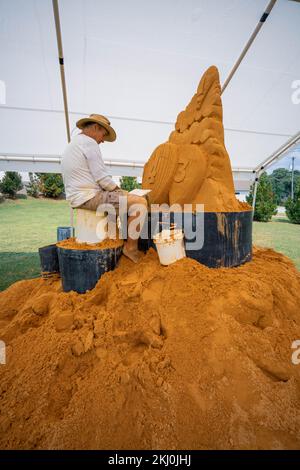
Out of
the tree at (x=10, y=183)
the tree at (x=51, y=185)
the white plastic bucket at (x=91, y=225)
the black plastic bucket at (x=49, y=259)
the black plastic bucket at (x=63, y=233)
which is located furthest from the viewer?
the tree at (x=51, y=185)

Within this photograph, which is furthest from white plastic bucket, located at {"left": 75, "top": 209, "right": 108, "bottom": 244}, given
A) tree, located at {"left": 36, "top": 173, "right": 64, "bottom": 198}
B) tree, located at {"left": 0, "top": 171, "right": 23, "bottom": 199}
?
tree, located at {"left": 0, "top": 171, "right": 23, "bottom": 199}

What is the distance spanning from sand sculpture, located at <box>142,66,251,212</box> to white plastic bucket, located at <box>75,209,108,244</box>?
65cm

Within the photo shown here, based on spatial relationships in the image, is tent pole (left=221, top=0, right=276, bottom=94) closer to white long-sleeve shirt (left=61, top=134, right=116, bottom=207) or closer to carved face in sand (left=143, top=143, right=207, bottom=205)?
carved face in sand (left=143, top=143, right=207, bottom=205)

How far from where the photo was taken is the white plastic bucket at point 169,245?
1.85 metres

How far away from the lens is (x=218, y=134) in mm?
2301

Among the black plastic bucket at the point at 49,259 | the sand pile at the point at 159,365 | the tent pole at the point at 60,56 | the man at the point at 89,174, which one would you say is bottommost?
the sand pile at the point at 159,365

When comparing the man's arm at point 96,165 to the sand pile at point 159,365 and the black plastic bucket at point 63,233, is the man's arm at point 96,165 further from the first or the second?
the black plastic bucket at point 63,233

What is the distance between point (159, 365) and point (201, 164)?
170 cm

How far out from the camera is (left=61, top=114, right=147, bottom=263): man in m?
1.96

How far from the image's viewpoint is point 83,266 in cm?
195

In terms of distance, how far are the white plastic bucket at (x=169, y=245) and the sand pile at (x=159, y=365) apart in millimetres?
100

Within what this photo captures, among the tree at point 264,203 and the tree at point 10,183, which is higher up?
the tree at point 10,183

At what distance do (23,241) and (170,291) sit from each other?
6.28 metres

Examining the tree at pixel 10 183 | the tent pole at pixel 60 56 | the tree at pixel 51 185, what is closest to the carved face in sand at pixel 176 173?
the tent pole at pixel 60 56
